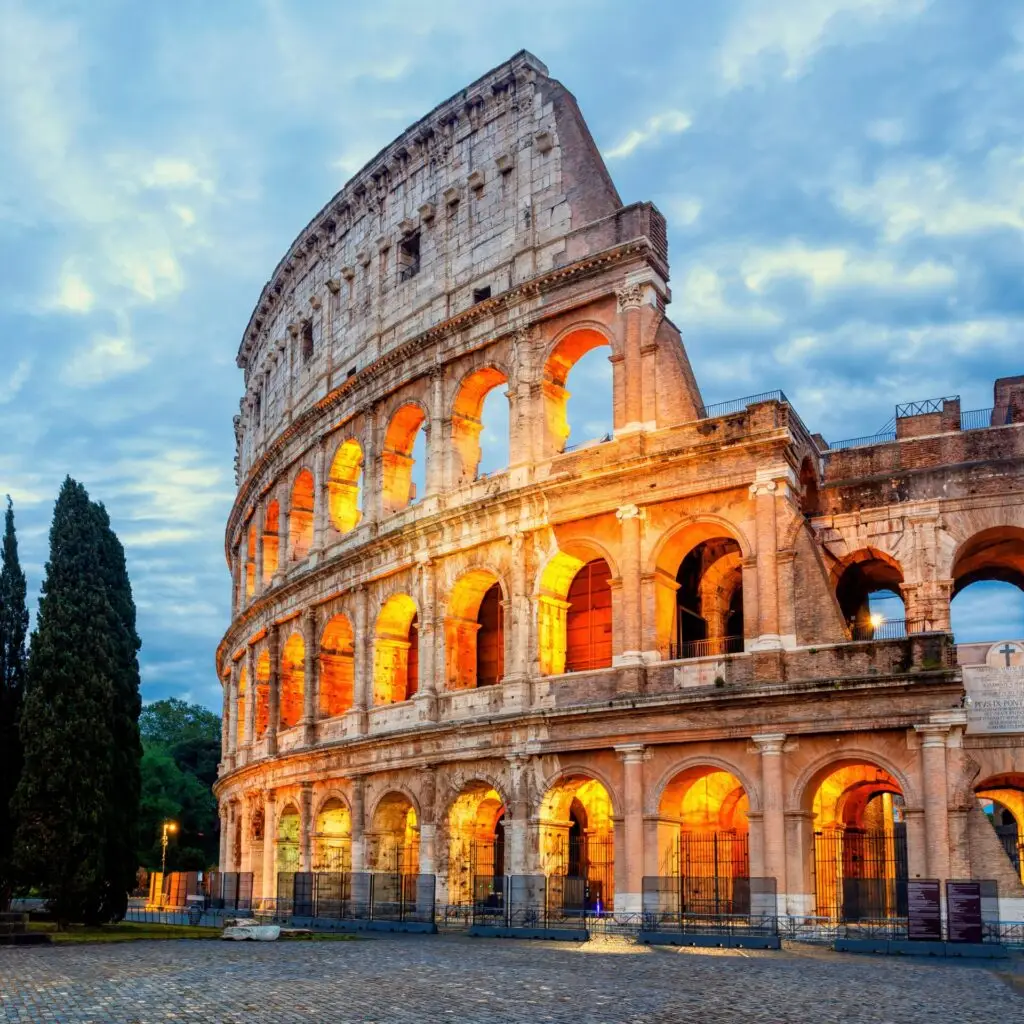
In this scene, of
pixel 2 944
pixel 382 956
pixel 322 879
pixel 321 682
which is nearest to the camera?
pixel 382 956

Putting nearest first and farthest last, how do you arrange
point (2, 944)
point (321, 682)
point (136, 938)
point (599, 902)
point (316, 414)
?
point (2, 944), point (136, 938), point (599, 902), point (321, 682), point (316, 414)

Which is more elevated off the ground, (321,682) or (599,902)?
(321,682)

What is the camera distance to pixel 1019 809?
29.6 metres

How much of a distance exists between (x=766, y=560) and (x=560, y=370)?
23.4 ft

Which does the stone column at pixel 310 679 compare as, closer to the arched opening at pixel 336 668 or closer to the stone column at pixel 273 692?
the arched opening at pixel 336 668

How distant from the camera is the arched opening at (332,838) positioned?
3097cm

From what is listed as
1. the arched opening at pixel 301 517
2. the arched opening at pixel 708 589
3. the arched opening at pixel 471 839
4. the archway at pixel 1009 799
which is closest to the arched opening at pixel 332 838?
the arched opening at pixel 471 839

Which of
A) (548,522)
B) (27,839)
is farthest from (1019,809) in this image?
(27,839)

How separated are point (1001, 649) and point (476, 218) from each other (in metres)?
15.3

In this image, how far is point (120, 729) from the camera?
83.5ft

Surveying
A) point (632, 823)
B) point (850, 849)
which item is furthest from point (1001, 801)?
point (632, 823)

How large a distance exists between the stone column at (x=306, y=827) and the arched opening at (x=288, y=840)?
1.85 meters

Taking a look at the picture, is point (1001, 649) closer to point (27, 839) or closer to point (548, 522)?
point (548, 522)

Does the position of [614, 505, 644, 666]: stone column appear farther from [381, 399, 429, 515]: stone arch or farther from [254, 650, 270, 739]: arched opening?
[254, 650, 270, 739]: arched opening
